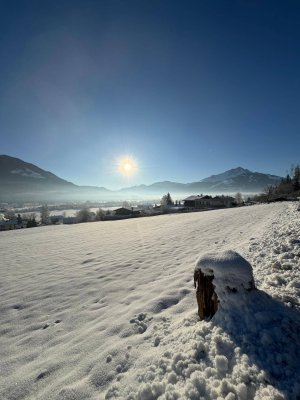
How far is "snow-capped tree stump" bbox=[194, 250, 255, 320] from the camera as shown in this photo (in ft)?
11.2

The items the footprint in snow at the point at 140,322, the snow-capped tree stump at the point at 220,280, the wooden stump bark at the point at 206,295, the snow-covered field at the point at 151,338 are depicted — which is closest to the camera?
the snow-covered field at the point at 151,338

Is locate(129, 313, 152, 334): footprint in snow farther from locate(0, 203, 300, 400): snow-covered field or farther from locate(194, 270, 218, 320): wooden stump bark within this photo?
locate(194, 270, 218, 320): wooden stump bark

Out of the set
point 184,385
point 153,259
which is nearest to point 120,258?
point 153,259

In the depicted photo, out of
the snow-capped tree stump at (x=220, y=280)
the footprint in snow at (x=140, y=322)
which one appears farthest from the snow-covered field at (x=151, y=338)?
the snow-capped tree stump at (x=220, y=280)

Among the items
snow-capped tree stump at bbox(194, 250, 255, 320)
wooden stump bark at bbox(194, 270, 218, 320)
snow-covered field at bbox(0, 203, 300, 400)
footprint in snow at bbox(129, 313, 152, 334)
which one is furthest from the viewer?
footprint in snow at bbox(129, 313, 152, 334)

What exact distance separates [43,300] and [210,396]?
5.76 m

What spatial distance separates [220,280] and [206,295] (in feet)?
1.43

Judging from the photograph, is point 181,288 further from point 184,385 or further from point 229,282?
point 184,385

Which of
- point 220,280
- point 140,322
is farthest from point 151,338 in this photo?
point 220,280

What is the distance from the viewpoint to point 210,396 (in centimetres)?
244

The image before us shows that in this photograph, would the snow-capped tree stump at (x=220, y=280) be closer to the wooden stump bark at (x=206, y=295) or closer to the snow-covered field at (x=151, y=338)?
the wooden stump bark at (x=206, y=295)

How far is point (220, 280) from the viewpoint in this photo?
347 cm

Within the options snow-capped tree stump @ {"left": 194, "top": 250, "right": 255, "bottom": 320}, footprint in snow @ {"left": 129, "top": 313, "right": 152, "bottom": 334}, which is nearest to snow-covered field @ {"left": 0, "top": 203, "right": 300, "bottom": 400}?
footprint in snow @ {"left": 129, "top": 313, "right": 152, "bottom": 334}

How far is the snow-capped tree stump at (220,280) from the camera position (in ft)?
11.2
